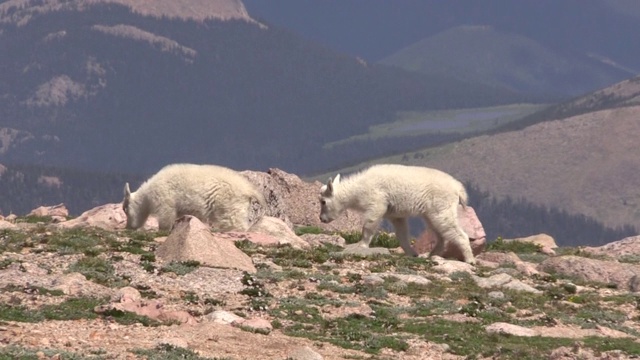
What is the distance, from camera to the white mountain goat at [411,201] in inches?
1462

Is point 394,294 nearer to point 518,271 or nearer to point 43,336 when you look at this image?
point 518,271

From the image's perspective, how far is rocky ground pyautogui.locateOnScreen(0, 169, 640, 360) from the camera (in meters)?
23.4

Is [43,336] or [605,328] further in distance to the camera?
[605,328]

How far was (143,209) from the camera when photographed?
40.3m

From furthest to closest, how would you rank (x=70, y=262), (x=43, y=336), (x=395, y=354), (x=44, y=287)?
(x=70, y=262) → (x=44, y=287) → (x=395, y=354) → (x=43, y=336)

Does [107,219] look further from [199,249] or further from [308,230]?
[199,249]

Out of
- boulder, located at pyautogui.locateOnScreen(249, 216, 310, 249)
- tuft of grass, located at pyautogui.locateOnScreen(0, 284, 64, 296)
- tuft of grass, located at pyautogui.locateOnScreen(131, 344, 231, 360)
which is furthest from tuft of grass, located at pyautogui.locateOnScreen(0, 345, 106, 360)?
boulder, located at pyautogui.locateOnScreen(249, 216, 310, 249)

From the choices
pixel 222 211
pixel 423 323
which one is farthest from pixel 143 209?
pixel 423 323

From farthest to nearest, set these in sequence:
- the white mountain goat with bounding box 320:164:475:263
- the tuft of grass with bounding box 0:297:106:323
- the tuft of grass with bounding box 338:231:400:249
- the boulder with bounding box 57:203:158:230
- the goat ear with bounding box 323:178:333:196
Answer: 1. the boulder with bounding box 57:203:158:230
2. the tuft of grass with bounding box 338:231:400:249
3. the goat ear with bounding box 323:178:333:196
4. the white mountain goat with bounding box 320:164:475:263
5. the tuft of grass with bounding box 0:297:106:323

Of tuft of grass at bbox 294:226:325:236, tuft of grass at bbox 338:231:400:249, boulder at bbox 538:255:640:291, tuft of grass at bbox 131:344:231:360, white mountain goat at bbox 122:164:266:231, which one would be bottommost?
tuft of grass at bbox 294:226:325:236

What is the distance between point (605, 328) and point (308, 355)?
8.79 metres

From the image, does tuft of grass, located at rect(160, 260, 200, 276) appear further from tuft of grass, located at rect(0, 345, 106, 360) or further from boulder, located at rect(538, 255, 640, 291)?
boulder, located at rect(538, 255, 640, 291)

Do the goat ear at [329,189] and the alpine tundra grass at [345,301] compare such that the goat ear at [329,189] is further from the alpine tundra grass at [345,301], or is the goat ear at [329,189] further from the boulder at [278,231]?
the alpine tundra grass at [345,301]

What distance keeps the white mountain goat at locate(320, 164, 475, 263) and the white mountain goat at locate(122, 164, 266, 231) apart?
11.2ft
